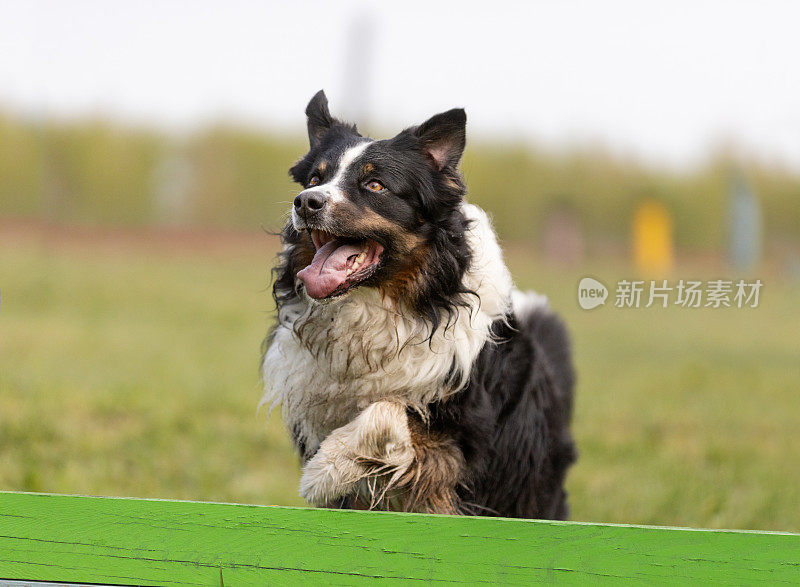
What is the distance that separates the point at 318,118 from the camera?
3.26m

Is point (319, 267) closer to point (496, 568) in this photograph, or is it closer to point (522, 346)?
point (522, 346)

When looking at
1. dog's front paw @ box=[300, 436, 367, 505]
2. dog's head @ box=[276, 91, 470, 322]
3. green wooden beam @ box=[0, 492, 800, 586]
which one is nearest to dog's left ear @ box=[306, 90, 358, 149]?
dog's head @ box=[276, 91, 470, 322]

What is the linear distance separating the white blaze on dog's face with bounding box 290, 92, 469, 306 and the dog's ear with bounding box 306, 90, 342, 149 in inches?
4.4

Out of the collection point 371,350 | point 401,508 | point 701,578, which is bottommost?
point 401,508

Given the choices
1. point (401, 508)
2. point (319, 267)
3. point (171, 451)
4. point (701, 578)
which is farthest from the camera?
point (171, 451)

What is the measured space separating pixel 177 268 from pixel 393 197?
17375mm

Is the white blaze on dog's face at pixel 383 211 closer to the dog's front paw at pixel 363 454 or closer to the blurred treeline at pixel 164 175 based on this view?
the dog's front paw at pixel 363 454

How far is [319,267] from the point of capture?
2.88m

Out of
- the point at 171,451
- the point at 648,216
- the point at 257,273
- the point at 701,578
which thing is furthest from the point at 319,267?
the point at 648,216

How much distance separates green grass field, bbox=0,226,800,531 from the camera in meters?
5.13

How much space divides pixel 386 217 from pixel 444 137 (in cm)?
39

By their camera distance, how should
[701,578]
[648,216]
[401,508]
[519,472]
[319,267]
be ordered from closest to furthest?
[701,578] < [319,267] < [401,508] < [519,472] < [648,216]

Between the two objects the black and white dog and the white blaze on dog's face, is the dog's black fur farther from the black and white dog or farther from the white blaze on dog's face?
the white blaze on dog's face

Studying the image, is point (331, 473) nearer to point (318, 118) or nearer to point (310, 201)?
point (310, 201)
